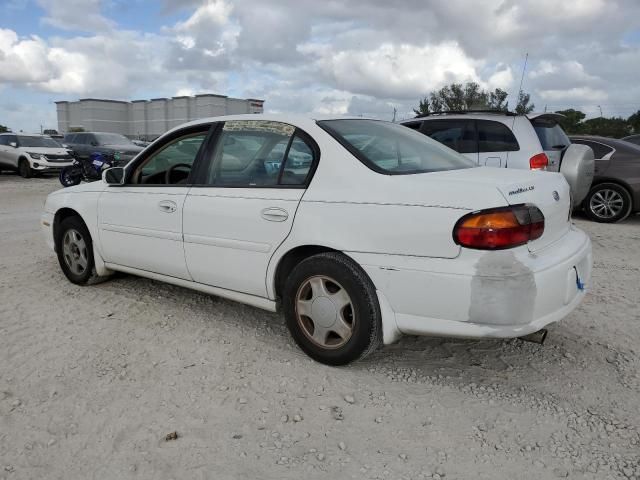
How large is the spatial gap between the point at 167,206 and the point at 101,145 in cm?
1577

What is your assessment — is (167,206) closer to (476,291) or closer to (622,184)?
(476,291)

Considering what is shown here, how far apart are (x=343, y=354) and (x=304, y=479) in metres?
0.95

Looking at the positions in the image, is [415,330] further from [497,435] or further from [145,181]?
[145,181]

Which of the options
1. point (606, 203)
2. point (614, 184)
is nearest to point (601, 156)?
point (614, 184)

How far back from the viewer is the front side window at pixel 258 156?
3.38 metres

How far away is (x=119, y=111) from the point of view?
68000mm

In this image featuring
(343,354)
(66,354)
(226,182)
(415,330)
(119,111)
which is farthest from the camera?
(119,111)

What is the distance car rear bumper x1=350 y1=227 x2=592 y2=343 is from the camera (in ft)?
8.73

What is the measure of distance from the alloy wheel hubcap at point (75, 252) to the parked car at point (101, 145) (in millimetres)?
12554

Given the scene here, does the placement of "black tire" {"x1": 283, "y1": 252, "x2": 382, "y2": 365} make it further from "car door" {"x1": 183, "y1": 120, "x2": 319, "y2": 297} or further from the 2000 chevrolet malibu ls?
"car door" {"x1": 183, "y1": 120, "x2": 319, "y2": 297}

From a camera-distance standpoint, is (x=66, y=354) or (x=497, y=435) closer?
(x=497, y=435)

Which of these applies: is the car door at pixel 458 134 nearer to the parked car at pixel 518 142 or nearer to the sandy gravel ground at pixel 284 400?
the parked car at pixel 518 142

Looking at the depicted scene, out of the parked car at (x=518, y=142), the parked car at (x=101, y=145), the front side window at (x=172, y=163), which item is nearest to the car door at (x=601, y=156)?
the parked car at (x=518, y=142)

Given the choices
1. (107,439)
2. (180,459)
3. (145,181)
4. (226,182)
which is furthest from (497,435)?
(145,181)
